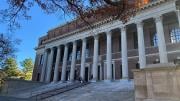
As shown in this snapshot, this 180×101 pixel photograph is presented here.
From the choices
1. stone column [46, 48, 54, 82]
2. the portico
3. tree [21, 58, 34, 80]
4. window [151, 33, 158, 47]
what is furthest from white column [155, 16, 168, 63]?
tree [21, 58, 34, 80]

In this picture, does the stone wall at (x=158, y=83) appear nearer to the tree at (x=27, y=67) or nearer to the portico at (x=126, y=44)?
the portico at (x=126, y=44)

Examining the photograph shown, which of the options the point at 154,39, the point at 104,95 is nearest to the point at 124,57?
the point at 154,39

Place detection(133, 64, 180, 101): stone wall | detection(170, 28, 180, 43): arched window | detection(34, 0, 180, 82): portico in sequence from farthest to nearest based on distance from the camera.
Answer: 1. detection(170, 28, 180, 43): arched window
2. detection(34, 0, 180, 82): portico
3. detection(133, 64, 180, 101): stone wall

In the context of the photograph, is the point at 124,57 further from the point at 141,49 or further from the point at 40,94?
the point at 40,94

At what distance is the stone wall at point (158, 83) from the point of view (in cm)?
792

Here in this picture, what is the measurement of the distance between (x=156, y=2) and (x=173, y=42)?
5.59 metres

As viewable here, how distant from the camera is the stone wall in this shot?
792cm

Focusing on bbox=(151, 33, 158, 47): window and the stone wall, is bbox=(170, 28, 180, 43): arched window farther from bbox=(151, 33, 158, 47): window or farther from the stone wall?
the stone wall

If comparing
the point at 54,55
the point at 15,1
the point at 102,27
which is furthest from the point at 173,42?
the point at 54,55

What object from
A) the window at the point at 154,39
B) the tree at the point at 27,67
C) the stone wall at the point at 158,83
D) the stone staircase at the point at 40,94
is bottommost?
the stone staircase at the point at 40,94

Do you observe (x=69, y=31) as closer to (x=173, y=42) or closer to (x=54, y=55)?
(x=54, y=55)

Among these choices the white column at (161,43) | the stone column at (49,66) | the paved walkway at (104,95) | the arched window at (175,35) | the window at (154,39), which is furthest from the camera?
the stone column at (49,66)

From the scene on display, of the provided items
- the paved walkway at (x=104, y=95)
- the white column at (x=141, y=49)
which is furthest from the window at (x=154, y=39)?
the paved walkway at (x=104, y=95)

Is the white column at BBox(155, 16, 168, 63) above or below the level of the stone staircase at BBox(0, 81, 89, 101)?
above
